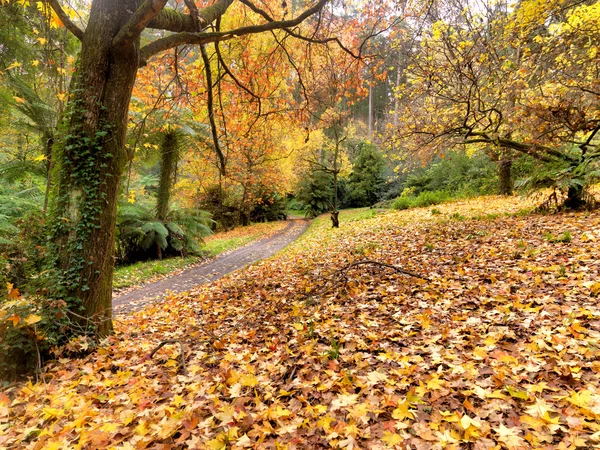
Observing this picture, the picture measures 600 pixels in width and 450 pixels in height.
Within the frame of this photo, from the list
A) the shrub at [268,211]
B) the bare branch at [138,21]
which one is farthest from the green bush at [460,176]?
the bare branch at [138,21]

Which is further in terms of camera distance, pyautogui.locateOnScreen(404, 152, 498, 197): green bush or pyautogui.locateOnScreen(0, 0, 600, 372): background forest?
pyautogui.locateOnScreen(404, 152, 498, 197): green bush

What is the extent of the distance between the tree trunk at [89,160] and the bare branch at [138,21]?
4.3 inches

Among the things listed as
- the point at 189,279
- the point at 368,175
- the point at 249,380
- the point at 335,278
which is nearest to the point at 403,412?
the point at 249,380

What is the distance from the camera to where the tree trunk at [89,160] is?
12.9 feet

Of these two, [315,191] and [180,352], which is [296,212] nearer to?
[315,191]

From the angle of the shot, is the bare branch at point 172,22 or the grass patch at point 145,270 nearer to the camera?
the bare branch at point 172,22

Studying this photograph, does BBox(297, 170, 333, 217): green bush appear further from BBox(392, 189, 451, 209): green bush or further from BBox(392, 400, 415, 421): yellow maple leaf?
BBox(392, 400, 415, 421): yellow maple leaf

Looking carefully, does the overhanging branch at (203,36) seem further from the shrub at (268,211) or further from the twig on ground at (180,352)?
the shrub at (268,211)

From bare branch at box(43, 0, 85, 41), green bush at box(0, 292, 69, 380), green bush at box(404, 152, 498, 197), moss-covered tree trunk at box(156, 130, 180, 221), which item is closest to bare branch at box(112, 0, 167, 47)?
bare branch at box(43, 0, 85, 41)

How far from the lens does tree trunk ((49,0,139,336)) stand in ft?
12.9

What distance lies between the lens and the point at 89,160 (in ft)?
13.0

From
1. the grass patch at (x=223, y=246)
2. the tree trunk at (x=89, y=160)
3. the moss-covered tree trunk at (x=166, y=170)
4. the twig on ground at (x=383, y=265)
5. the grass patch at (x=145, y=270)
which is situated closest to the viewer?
the tree trunk at (x=89, y=160)

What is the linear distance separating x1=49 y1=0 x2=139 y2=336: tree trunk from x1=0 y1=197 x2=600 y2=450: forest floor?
95 cm

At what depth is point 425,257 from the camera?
6.04 meters
